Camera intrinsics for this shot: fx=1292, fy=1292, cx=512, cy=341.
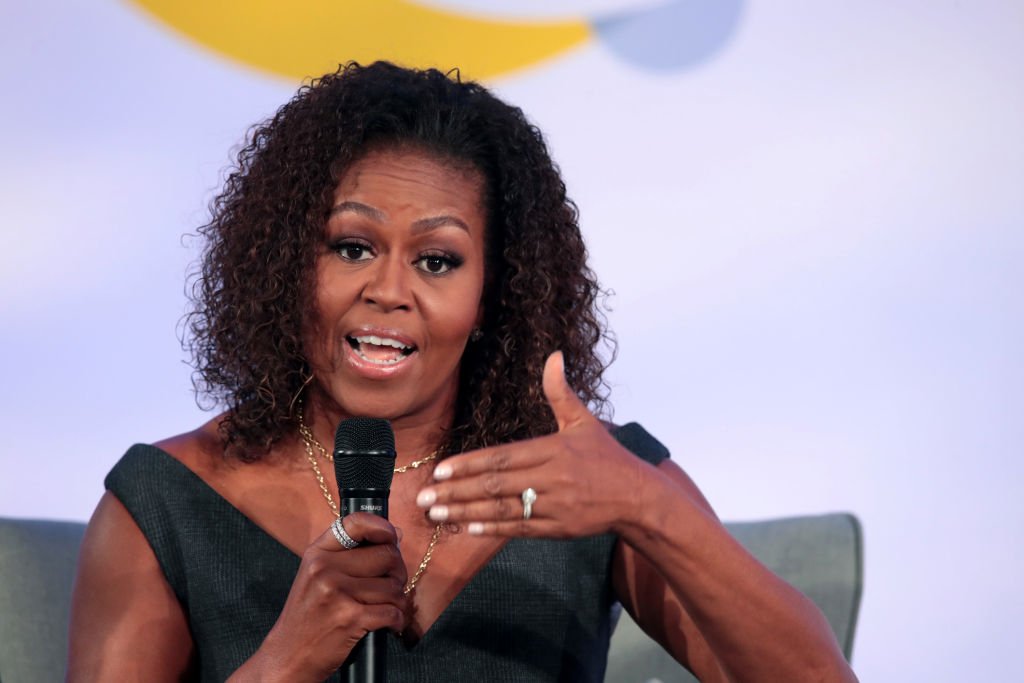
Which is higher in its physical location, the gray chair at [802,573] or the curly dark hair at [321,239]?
the curly dark hair at [321,239]

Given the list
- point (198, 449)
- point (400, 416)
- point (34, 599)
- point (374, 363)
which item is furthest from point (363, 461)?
point (34, 599)

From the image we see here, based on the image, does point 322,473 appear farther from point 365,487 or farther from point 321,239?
point 365,487

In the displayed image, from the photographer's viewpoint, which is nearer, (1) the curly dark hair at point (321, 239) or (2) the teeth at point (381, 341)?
(2) the teeth at point (381, 341)

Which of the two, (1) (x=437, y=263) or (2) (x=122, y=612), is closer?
(2) (x=122, y=612)

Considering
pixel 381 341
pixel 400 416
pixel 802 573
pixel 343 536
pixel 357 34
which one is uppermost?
pixel 357 34

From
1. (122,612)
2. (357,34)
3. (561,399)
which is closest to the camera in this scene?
(561,399)

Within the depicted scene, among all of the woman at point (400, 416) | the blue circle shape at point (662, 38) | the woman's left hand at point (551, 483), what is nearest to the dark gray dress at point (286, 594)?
the woman at point (400, 416)

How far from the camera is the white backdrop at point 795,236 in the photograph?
2.53 metres

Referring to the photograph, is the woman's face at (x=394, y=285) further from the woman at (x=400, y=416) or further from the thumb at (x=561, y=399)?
the thumb at (x=561, y=399)

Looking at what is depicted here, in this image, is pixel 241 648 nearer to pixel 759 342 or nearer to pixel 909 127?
pixel 759 342

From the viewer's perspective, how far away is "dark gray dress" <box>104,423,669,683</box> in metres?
1.85

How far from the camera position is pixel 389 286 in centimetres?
179

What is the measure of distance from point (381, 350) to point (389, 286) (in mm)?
93

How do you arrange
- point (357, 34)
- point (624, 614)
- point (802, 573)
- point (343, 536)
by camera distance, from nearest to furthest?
1. point (343, 536)
2. point (802, 573)
3. point (624, 614)
4. point (357, 34)
